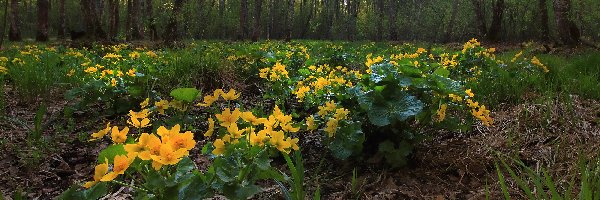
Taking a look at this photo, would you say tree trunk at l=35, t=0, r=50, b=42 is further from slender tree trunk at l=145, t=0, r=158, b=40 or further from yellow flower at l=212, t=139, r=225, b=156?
yellow flower at l=212, t=139, r=225, b=156

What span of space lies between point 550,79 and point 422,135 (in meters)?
2.06

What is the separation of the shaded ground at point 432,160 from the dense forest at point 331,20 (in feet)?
4.05

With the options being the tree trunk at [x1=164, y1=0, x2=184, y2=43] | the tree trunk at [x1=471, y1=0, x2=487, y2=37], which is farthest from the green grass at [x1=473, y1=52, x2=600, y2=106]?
the tree trunk at [x1=471, y1=0, x2=487, y2=37]

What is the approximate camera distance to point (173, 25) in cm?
1176

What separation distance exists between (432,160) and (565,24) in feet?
30.1

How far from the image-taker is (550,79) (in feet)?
12.3

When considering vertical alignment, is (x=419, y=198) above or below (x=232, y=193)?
below

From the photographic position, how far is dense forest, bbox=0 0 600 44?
39.1 ft

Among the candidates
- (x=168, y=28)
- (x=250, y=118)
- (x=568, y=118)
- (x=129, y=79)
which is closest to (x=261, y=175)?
(x=250, y=118)

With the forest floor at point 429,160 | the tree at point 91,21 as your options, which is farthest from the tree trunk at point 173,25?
the forest floor at point 429,160

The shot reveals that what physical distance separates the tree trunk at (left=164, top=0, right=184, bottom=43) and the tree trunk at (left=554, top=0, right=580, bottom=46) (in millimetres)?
8584

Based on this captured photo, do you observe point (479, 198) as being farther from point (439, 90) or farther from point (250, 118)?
point (250, 118)

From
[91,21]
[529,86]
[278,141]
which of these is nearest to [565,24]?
[529,86]

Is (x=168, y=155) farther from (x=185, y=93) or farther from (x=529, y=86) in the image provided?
(x=529, y=86)
